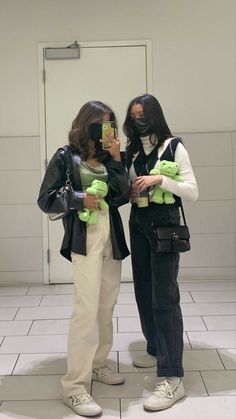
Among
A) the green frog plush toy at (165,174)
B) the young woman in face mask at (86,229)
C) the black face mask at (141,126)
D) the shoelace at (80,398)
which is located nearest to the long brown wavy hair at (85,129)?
the young woman in face mask at (86,229)

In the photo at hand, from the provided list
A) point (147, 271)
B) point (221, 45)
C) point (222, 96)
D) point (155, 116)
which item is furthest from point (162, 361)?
point (221, 45)

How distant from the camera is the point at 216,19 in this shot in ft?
13.4

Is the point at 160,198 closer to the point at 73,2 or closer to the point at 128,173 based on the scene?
the point at 128,173

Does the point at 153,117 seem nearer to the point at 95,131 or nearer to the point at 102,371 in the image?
the point at 95,131

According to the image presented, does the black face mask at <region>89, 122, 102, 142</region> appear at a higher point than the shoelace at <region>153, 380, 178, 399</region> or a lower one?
higher

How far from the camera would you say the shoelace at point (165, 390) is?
2047mm

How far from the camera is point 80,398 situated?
6.59 feet

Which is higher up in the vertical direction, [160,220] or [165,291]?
[160,220]

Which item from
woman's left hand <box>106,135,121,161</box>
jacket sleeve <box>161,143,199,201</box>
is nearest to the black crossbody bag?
jacket sleeve <box>161,143,199,201</box>

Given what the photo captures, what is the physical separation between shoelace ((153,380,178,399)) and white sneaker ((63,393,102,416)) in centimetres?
27

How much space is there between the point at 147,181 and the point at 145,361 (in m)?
1.00

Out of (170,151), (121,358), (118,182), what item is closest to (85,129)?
(118,182)

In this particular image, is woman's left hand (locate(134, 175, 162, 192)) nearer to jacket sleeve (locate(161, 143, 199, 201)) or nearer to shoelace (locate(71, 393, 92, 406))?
jacket sleeve (locate(161, 143, 199, 201))

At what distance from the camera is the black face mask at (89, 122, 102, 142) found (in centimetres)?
200
